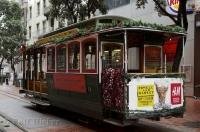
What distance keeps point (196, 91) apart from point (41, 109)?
863 centimetres

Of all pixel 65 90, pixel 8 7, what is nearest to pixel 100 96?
pixel 65 90

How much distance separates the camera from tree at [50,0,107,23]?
24.6 m

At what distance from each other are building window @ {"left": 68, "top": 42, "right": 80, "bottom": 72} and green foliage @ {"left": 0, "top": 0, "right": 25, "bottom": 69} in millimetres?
29979

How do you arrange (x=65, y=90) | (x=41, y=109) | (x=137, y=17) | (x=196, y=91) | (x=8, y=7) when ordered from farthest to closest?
(x=8, y=7) → (x=137, y=17) → (x=196, y=91) → (x=41, y=109) → (x=65, y=90)

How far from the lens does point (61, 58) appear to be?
15570 mm

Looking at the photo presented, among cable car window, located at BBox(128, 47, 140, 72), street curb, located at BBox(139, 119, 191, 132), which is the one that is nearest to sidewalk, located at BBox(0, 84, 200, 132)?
street curb, located at BBox(139, 119, 191, 132)

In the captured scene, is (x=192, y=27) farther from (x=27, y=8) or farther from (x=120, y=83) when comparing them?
(x=27, y=8)

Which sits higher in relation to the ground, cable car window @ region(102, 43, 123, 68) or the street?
cable car window @ region(102, 43, 123, 68)

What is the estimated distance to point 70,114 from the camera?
17.1 metres

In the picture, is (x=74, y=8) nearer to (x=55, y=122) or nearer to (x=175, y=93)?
(x=55, y=122)

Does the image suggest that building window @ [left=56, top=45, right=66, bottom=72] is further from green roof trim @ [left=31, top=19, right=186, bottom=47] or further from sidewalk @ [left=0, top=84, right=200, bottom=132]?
sidewalk @ [left=0, top=84, right=200, bottom=132]

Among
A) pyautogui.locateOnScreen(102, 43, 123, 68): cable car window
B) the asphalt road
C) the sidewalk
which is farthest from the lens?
the asphalt road

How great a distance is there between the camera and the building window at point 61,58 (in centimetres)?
1523

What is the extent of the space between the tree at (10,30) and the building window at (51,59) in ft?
89.7
